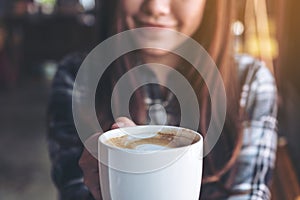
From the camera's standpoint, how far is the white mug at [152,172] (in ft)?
1.53

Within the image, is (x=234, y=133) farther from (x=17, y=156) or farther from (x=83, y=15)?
(x=83, y=15)

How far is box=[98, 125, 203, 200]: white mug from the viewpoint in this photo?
0.47 meters

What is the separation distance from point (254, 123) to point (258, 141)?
0.05m

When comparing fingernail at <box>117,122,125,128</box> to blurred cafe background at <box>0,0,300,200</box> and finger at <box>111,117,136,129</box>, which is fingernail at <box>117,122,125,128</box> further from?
blurred cafe background at <box>0,0,300,200</box>

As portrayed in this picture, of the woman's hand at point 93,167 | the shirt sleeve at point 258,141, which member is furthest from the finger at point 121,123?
the shirt sleeve at point 258,141

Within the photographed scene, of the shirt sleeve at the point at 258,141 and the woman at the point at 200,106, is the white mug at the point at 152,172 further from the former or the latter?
the shirt sleeve at the point at 258,141

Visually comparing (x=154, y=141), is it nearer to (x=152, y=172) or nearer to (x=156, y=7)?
(x=152, y=172)

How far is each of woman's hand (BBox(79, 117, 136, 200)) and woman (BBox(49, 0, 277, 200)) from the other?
57 mm

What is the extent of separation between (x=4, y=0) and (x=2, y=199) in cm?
366

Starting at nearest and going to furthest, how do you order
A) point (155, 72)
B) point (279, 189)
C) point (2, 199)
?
point (155, 72), point (279, 189), point (2, 199)

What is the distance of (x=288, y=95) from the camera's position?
95.0 inches

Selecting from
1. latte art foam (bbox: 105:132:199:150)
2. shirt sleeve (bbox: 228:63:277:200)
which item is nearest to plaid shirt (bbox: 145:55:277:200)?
shirt sleeve (bbox: 228:63:277:200)

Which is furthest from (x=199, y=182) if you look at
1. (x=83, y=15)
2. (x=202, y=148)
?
(x=83, y=15)

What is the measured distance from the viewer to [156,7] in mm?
751
